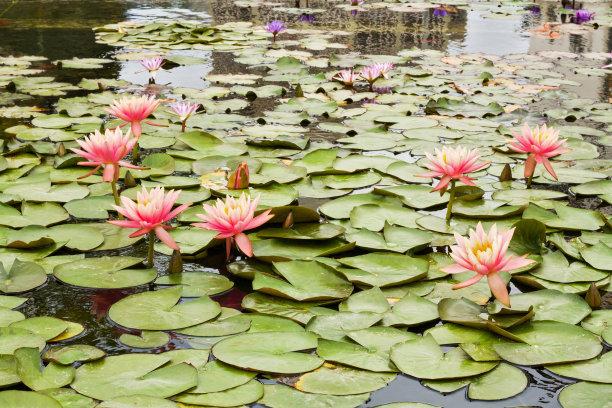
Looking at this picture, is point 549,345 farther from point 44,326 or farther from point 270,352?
point 44,326

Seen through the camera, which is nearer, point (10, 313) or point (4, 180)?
Answer: point (10, 313)

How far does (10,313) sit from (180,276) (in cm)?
51

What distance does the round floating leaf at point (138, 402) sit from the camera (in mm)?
1377

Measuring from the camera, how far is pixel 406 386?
154 cm

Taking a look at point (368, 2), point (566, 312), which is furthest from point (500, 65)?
point (368, 2)

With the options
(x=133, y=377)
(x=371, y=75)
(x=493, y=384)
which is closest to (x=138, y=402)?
(x=133, y=377)

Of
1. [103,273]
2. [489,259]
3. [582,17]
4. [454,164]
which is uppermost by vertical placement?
[582,17]

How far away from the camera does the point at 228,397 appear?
4.79 ft

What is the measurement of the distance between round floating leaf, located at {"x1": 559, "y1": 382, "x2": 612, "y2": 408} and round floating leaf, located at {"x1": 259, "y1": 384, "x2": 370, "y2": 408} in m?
0.48

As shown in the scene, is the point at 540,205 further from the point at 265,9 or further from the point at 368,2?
the point at 368,2

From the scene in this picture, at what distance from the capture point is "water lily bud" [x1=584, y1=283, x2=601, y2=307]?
6.13 ft

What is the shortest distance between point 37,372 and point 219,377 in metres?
0.44

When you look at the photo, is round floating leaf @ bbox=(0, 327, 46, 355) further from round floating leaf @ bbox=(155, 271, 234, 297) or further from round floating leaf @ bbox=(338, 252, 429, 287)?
round floating leaf @ bbox=(338, 252, 429, 287)

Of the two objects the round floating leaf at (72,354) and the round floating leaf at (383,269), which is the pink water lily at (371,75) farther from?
the round floating leaf at (72,354)
